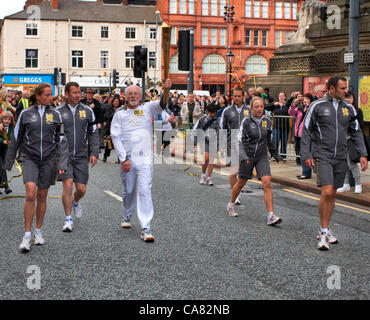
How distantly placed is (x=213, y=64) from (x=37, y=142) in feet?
197

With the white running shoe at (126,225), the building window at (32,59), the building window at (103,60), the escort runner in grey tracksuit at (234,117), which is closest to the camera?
the white running shoe at (126,225)

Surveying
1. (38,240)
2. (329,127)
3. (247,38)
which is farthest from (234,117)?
(247,38)

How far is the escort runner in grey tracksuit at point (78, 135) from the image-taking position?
23.4 ft

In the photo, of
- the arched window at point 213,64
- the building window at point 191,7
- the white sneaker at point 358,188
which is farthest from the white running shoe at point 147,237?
the building window at point 191,7

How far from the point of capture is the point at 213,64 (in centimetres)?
6500

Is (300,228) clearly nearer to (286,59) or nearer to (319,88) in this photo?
(319,88)

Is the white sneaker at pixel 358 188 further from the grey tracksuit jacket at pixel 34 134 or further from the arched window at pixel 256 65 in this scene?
the arched window at pixel 256 65

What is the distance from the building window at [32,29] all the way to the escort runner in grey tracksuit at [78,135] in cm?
5487

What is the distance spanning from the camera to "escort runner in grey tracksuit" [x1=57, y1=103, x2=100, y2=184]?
7.12m

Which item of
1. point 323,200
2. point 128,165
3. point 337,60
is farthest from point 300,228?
point 337,60

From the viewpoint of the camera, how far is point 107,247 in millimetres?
6148

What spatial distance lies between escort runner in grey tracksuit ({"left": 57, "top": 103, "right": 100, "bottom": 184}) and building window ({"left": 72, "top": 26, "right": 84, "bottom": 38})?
181 feet
